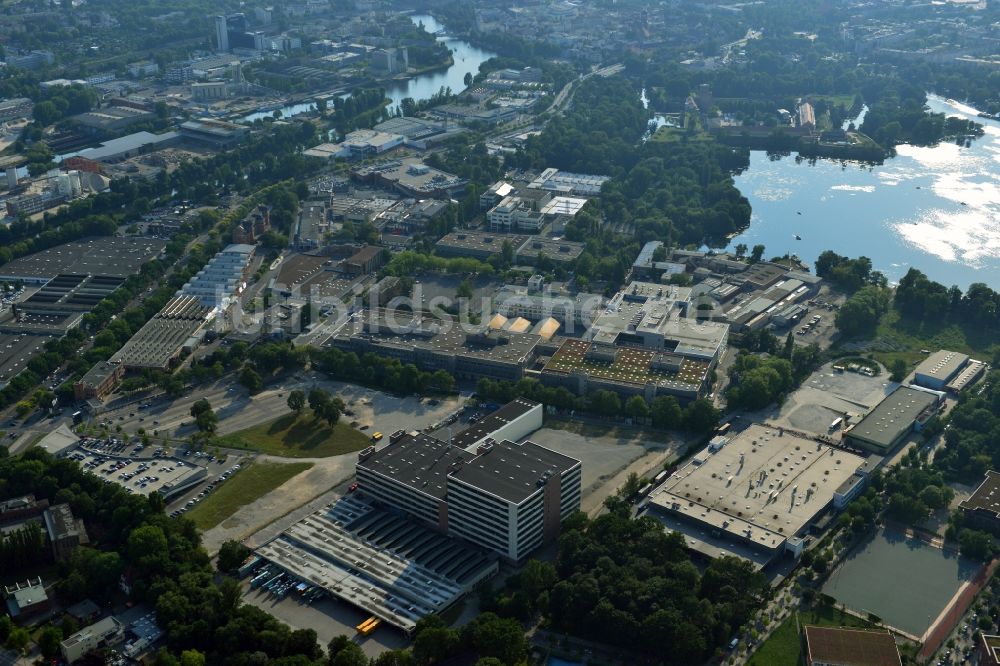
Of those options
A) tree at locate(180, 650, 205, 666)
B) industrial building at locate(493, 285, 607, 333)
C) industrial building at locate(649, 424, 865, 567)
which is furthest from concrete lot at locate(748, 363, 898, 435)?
tree at locate(180, 650, 205, 666)

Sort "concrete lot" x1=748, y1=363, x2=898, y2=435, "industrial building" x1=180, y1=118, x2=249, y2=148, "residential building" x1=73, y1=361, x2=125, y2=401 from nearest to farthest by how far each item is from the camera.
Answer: "concrete lot" x1=748, y1=363, x2=898, y2=435 < "residential building" x1=73, y1=361, x2=125, y2=401 < "industrial building" x1=180, y1=118, x2=249, y2=148

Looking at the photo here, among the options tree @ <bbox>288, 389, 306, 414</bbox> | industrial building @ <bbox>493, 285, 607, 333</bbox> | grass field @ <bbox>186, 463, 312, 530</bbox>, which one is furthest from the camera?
industrial building @ <bbox>493, 285, 607, 333</bbox>

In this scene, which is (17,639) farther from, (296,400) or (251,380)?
(251,380)

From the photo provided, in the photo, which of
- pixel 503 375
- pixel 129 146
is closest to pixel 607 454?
pixel 503 375

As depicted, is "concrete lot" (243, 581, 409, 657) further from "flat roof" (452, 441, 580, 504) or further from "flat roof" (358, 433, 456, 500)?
"flat roof" (452, 441, 580, 504)

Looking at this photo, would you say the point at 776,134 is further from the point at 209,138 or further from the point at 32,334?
the point at 32,334

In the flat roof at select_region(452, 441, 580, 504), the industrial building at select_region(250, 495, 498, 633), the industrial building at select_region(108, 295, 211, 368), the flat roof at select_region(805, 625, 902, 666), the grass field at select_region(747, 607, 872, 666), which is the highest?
the flat roof at select_region(452, 441, 580, 504)

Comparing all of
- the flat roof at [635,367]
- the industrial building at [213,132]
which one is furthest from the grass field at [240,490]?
the industrial building at [213,132]
